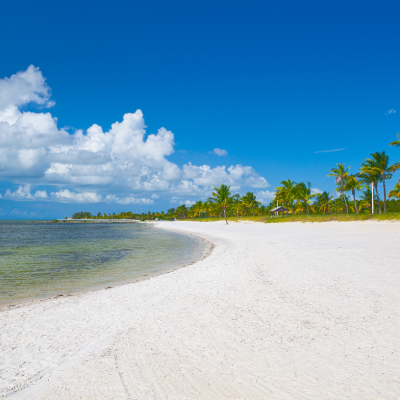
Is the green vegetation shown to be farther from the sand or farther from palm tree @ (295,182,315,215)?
the sand

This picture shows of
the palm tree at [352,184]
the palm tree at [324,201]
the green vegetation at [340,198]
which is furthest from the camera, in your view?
the palm tree at [324,201]

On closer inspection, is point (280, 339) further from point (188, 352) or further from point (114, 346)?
point (114, 346)

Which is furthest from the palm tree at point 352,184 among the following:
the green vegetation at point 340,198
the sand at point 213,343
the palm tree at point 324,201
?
the sand at point 213,343

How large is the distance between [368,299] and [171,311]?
15.0 feet

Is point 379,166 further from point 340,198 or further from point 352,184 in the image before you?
point 340,198

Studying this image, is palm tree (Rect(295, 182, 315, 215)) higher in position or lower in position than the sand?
higher

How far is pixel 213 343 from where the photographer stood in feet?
14.8

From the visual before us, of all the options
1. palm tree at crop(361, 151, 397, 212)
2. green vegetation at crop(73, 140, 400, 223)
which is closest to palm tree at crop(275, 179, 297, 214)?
green vegetation at crop(73, 140, 400, 223)

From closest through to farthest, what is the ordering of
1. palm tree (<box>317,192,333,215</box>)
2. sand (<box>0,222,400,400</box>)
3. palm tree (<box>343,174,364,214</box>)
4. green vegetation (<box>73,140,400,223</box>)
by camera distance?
sand (<box>0,222,400,400</box>)
green vegetation (<box>73,140,400,223</box>)
palm tree (<box>343,174,364,214</box>)
palm tree (<box>317,192,333,215</box>)

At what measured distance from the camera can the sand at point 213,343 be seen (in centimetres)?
333

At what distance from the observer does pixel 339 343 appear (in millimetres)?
4320

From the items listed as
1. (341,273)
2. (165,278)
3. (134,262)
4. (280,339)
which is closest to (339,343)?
(280,339)

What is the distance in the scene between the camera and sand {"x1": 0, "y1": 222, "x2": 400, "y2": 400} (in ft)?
10.9

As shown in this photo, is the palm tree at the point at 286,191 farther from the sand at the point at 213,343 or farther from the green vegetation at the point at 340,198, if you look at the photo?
the sand at the point at 213,343
